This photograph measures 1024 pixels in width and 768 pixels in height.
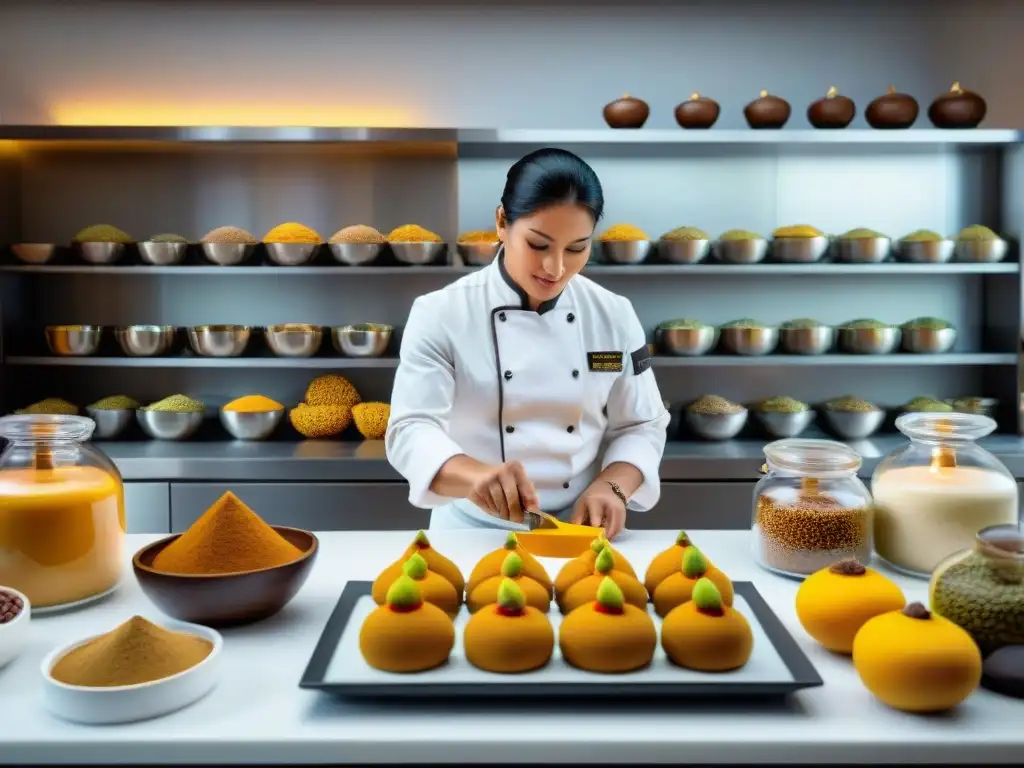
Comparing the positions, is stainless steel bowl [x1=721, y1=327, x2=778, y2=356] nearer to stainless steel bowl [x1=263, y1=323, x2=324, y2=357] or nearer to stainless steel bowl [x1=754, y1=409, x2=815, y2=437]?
stainless steel bowl [x1=754, y1=409, x2=815, y2=437]

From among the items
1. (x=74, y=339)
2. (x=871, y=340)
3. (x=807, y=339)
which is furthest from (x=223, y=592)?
(x=871, y=340)

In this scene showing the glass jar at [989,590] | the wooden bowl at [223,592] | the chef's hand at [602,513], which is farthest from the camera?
the chef's hand at [602,513]

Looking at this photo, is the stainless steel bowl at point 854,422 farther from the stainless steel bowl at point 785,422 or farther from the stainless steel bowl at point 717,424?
the stainless steel bowl at point 717,424

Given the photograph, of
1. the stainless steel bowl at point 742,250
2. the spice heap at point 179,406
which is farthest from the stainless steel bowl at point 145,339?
the stainless steel bowl at point 742,250

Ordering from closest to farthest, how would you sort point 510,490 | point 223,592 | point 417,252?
point 223,592, point 510,490, point 417,252

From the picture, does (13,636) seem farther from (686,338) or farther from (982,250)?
(982,250)

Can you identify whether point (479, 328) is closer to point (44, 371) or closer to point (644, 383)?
point (644, 383)

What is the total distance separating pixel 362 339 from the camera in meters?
3.35

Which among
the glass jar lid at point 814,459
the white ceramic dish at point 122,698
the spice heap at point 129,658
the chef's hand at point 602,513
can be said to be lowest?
the white ceramic dish at point 122,698

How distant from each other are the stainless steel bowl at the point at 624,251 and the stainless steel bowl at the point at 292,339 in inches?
42.0

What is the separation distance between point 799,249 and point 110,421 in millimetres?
2522

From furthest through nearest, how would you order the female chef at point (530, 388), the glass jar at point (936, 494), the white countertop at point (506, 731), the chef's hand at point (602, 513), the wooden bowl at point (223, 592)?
1. the female chef at point (530, 388)
2. the chef's hand at point (602, 513)
3. the glass jar at point (936, 494)
4. the wooden bowl at point (223, 592)
5. the white countertop at point (506, 731)

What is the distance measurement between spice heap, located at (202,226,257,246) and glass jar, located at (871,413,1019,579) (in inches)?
96.9

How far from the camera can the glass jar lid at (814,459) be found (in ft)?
4.76
